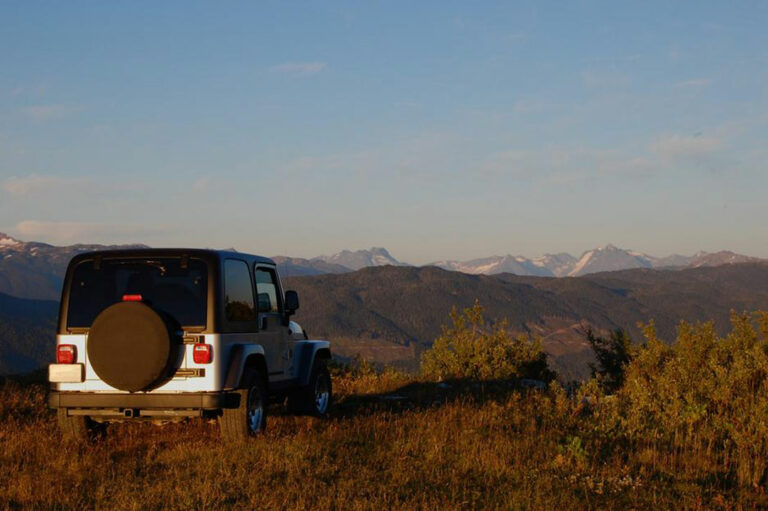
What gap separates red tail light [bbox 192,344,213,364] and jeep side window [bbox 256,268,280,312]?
1.41m

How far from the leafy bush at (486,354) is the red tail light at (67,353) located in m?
14.5

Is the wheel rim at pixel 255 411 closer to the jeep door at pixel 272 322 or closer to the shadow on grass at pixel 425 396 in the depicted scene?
the jeep door at pixel 272 322

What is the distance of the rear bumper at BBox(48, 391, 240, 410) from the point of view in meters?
8.41

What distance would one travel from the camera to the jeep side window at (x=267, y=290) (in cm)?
991

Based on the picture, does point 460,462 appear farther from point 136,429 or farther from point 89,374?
point 136,429

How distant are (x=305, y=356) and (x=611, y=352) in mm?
17508

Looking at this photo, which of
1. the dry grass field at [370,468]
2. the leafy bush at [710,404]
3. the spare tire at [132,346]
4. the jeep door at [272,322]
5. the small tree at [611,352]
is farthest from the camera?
the small tree at [611,352]

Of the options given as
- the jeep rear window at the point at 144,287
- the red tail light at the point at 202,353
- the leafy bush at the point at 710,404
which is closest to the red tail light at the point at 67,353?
the jeep rear window at the point at 144,287

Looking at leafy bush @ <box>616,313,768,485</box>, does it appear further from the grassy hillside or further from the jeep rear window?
the jeep rear window

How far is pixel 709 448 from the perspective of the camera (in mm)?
8953

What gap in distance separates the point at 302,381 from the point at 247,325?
79.0 inches

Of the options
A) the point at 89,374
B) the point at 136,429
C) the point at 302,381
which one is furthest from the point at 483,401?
the point at 89,374

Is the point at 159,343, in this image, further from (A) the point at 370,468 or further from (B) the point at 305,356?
(B) the point at 305,356

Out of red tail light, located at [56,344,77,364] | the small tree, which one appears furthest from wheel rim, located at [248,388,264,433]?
the small tree
